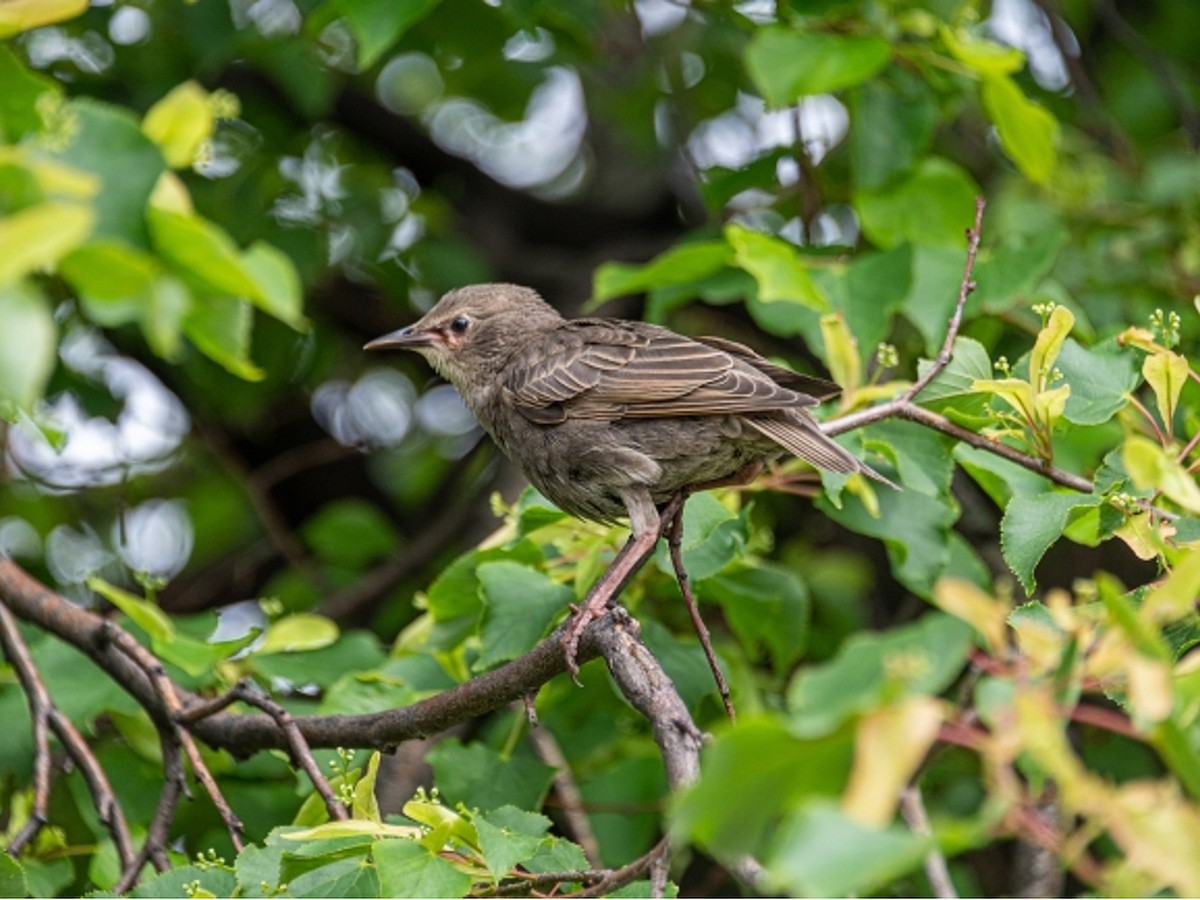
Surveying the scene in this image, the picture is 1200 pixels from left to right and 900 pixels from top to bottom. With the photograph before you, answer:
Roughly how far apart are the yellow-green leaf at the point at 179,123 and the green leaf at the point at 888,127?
3.05 metres

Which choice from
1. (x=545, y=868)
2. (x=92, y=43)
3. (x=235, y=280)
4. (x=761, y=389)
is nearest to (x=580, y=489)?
(x=761, y=389)

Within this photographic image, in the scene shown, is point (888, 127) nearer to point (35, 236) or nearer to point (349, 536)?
point (349, 536)

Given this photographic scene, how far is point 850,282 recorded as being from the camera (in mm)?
4699

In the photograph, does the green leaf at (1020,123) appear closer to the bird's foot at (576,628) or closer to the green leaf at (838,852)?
the bird's foot at (576,628)

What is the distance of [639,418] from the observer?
4488 millimetres

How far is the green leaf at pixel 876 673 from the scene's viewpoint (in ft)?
5.79

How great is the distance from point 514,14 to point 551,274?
10.5 feet

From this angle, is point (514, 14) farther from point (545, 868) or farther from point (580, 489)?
point (545, 868)

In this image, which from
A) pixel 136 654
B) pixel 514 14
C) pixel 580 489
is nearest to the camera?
pixel 136 654

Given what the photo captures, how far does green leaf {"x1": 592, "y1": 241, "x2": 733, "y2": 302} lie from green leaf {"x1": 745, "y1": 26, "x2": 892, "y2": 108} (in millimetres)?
482

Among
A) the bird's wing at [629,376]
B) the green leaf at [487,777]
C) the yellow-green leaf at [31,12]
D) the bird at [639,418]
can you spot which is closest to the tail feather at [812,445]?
the bird at [639,418]

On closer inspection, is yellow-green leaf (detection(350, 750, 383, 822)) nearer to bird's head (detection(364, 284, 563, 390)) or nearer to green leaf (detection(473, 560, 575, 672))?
green leaf (detection(473, 560, 575, 672))

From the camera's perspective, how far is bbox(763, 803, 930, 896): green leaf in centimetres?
157

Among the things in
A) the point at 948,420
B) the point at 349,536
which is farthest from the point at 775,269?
the point at 349,536
